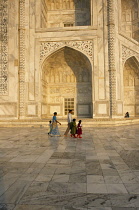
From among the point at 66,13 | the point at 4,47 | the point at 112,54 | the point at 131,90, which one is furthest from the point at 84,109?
the point at 66,13

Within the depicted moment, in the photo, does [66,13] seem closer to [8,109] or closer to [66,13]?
[66,13]

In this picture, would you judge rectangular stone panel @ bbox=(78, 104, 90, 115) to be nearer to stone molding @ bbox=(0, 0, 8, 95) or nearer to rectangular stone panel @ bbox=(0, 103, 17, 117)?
rectangular stone panel @ bbox=(0, 103, 17, 117)

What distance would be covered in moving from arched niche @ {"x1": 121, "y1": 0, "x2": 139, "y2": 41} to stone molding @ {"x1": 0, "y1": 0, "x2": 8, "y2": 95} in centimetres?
1131

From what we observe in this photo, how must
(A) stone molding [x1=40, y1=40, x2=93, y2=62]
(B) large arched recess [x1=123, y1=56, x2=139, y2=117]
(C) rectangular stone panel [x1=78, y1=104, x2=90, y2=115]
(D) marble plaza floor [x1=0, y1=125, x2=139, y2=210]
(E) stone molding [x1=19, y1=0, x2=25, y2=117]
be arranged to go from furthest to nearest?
(B) large arched recess [x1=123, y1=56, x2=139, y2=117] < (C) rectangular stone panel [x1=78, y1=104, x2=90, y2=115] < (A) stone molding [x1=40, y1=40, x2=93, y2=62] < (E) stone molding [x1=19, y1=0, x2=25, y2=117] < (D) marble plaza floor [x1=0, y1=125, x2=139, y2=210]

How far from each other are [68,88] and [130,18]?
9927 millimetres

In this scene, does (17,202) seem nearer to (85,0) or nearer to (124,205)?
(124,205)

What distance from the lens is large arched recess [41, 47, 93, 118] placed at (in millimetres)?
14367

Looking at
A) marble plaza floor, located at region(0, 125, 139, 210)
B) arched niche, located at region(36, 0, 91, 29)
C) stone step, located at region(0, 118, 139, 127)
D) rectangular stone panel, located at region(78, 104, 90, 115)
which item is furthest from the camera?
arched niche, located at region(36, 0, 91, 29)

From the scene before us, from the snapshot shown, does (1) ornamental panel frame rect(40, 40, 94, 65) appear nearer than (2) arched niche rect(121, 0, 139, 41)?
Yes

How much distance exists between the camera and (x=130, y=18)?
1634 centimetres

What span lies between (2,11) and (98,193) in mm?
14356

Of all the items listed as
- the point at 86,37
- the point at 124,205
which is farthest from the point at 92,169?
the point at 86,37

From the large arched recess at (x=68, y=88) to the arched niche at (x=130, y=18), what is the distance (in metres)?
6.63

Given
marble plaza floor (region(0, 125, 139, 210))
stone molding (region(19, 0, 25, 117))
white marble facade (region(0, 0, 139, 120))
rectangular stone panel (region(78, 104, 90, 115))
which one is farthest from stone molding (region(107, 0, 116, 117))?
marble plaza floor (region(0, 125, 139, 210))
